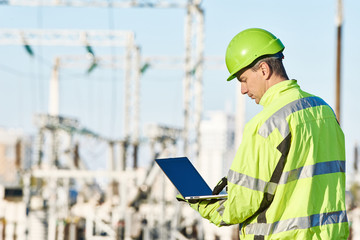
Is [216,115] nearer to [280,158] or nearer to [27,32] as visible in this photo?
[27,32]

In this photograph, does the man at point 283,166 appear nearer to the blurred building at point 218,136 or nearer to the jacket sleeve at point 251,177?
the jacket sleeve at point 251,177

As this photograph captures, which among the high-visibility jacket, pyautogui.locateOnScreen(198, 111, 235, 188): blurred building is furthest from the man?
pyautogui.locateOnScreen(198, 111, 235, 188): blurred building

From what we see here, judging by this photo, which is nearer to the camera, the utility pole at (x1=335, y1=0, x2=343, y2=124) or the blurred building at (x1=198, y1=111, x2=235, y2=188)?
the utility pole at (x1=335, y1=0, x2=343, y2=124)

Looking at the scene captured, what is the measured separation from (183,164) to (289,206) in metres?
0.58

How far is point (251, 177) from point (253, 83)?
39 cm

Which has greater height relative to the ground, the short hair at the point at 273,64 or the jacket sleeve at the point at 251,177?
the short hair at the point at 273,64

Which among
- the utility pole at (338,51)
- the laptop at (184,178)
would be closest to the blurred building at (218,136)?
the utility pole at (338,51)

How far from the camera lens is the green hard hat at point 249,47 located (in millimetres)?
3068

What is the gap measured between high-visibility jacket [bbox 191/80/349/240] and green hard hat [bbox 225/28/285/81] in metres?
0.14

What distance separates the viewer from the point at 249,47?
3082 mm

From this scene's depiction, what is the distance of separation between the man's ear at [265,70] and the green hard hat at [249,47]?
39mm

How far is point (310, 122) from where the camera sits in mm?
2947

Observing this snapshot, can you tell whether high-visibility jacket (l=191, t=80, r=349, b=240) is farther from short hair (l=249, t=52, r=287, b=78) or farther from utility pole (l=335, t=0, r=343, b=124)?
utility pole (l=335, t=0, r=343, b=124)

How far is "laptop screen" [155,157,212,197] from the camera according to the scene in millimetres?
3213
